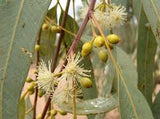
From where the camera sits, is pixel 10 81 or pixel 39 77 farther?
pixel 39 77

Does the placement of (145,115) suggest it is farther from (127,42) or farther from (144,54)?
(127,42)

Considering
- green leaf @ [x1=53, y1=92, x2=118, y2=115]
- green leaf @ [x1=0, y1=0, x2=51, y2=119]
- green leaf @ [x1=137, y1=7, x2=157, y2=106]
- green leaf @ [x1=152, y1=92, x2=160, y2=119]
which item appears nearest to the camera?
green leaf @ [x1=0, y1=0, x2=51, y2=119]

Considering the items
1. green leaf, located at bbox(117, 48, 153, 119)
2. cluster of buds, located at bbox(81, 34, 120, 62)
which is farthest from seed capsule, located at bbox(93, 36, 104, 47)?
green leaf, located at bbox(117, 48, 153, 119)

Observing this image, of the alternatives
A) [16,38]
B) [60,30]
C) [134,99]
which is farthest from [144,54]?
[16,38]

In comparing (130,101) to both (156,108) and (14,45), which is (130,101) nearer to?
(14,45)

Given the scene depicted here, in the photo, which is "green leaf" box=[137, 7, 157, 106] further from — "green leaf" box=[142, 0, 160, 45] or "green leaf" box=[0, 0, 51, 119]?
"green leaf" box=[0, 0, 51, 119]

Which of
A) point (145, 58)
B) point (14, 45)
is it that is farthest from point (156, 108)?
point (14, 45)
